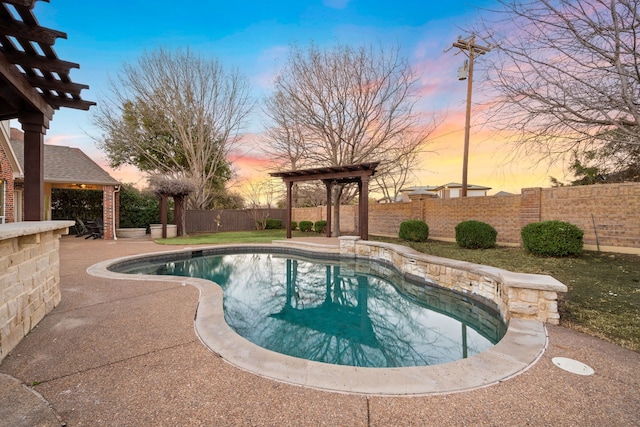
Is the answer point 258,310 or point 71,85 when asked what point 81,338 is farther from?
point 71,85

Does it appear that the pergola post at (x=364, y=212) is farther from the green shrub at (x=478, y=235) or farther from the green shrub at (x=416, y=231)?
the green shrub at (x=478, y=235)

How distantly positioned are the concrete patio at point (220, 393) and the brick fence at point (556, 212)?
242 inches

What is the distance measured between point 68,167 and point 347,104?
13.0 m

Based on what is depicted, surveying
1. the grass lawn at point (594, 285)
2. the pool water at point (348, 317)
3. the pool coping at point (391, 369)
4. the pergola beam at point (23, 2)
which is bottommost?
the pool water at point (348, 317)

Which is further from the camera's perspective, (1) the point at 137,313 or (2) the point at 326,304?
(2) the point at 326,304

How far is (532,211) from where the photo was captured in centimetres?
912

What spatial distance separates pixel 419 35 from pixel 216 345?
983 cm

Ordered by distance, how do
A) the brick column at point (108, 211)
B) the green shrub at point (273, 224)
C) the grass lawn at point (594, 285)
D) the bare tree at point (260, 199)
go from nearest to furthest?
1. the grass lawn at point (594, 285)
2. the brick column at point (108, 211)
3. the bare tree at point (260, 199)
4. the green shrub at point (273, 224)

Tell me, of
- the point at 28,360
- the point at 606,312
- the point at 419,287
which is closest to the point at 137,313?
the point at 28,360

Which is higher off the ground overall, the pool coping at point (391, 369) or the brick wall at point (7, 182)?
the brick wall at point (7, 182)

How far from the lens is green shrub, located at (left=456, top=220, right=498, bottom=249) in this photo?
904 centimetres

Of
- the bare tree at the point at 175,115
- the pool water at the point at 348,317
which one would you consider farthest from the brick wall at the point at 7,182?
the bare tree at the point at 175,115

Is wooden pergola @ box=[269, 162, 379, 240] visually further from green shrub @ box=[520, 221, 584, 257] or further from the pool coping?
the pool coping

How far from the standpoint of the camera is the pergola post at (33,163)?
164 inches
